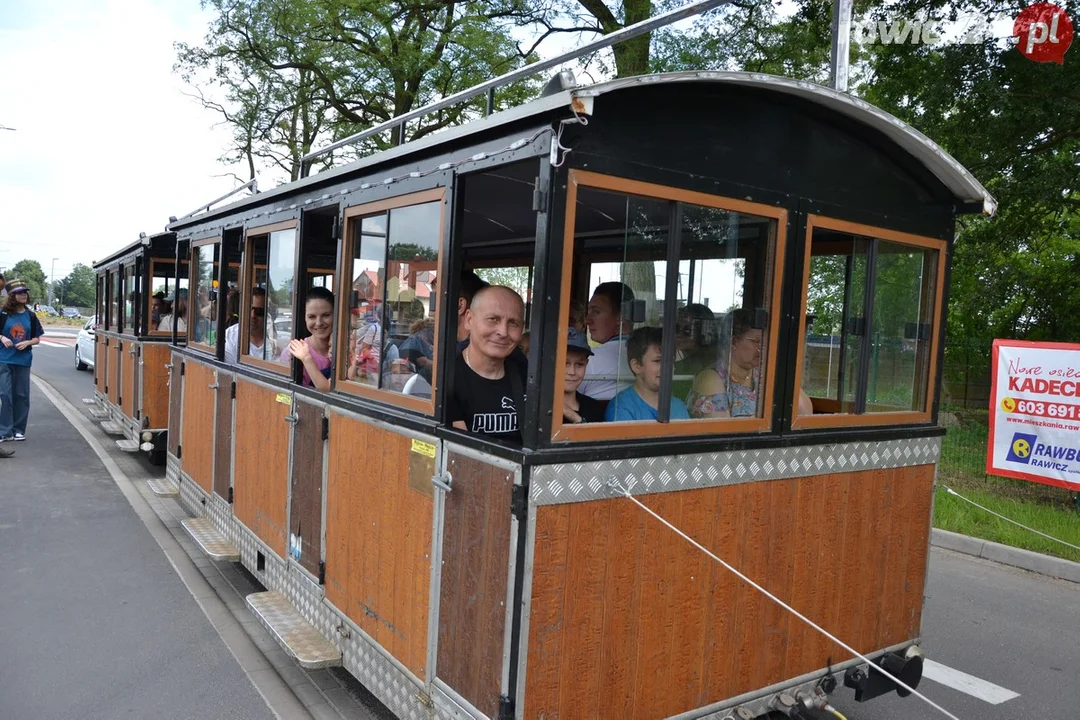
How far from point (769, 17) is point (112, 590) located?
458 inches

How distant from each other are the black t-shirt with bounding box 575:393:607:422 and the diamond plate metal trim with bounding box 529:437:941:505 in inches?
15.4

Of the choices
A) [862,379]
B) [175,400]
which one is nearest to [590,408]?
[862,379]

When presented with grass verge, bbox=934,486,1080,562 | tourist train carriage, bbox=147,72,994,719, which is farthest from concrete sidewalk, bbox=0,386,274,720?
grass verge, bbox=934,486,1080,562

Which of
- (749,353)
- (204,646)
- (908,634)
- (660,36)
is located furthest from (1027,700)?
(660,36)

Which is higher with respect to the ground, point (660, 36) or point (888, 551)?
point (660, 36)

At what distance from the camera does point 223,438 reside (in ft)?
20.3

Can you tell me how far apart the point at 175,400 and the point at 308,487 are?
3880 millimetres

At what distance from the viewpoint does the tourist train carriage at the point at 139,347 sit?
9594 millimetres

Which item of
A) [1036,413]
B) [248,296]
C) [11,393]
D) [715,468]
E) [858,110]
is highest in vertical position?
[858,110]

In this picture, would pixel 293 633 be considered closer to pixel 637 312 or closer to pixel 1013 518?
pixel 637 312

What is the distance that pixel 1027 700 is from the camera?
445cm

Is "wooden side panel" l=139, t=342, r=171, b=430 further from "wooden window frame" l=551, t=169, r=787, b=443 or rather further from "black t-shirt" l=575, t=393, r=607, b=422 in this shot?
"wooden window frame" l=551, t=169, r=787, b=443

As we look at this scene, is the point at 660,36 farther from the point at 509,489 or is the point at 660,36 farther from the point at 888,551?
the point at 509,489

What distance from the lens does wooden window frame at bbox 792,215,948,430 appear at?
341 centimetres
